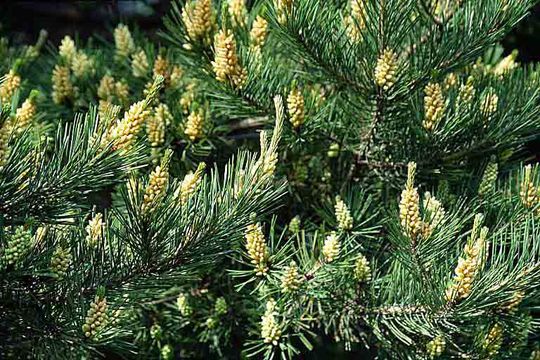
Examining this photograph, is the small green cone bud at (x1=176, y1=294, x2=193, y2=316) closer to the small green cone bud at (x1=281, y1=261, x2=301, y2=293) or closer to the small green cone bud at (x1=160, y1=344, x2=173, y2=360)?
the small green cone bud at (x1=160, y1=344, x2=173, y2=360)

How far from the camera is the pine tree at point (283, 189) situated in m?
0.92

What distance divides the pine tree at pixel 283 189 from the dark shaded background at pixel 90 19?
441mm

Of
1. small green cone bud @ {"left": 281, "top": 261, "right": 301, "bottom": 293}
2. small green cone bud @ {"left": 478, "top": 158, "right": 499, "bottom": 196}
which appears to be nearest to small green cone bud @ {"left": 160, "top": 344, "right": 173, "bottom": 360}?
small green cone bud @ {"left": 281, "top": 261, "right": 301, "bottom": 293}

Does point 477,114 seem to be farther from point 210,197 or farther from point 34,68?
point 34,68

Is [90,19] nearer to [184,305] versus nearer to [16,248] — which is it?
[184,305]

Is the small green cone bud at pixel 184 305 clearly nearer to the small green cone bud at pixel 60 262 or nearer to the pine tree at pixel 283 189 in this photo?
the pine tree at pixel 283 189

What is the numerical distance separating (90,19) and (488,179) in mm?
1375

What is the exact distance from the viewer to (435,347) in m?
1.10

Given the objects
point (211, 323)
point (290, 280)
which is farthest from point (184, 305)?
point (290, 280)

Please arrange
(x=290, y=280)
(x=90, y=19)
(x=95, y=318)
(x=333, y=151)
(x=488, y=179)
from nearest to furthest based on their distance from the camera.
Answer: (x=95, y=318) < (x=290, y=280) < (x=488, y=179) < (x=333, y=151) < (x=90, y=19)

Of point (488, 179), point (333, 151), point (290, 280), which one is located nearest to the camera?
point (290, 280)

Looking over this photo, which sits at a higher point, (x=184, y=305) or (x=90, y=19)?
(x=90, y=19)

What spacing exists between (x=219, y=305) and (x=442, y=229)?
0.37 meters

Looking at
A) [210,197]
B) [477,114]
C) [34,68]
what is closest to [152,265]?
[210,197]
